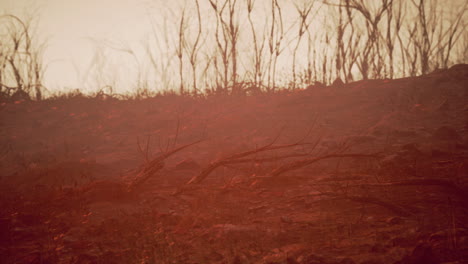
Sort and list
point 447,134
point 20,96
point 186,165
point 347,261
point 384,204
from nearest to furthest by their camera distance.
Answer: point 347,261, point 384,204, point 186,165, point 447,134, point 20,96

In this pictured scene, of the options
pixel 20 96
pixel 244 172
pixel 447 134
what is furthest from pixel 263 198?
pixel 20 96

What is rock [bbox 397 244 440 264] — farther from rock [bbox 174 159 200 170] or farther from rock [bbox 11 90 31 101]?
rock [bbox 11 90 31 101]

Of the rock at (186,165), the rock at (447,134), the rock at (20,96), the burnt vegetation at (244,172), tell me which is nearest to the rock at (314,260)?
the burnt vegetation at (244,172)

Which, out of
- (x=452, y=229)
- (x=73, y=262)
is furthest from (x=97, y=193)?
(x=452, y=229)

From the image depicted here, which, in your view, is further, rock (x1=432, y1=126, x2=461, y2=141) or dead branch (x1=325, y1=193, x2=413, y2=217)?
rock (x1=432, y1=126, x2=461, y2=141)

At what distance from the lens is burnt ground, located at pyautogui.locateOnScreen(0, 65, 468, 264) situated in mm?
2105

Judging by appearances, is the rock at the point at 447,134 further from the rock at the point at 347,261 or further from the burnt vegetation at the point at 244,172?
the rock at the point at 347,261

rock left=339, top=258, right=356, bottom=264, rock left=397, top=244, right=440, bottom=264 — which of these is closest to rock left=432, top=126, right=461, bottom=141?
rock left=397, top=244, right=440, bottom=264

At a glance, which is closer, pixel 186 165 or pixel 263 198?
pixel 263 198

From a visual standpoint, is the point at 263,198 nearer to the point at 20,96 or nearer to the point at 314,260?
the point at 314,260

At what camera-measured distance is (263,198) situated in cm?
328

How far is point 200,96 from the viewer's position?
10312 millimetres

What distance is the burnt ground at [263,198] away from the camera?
2105 mm

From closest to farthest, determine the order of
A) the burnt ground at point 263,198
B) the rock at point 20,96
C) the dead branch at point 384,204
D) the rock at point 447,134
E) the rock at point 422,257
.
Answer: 1. the rock at point 422,257
2. the burnt ground at point 263,198
3. the dead branch at point 384,204
4. the rock at point 447,134
5. the rock at point 20,96
